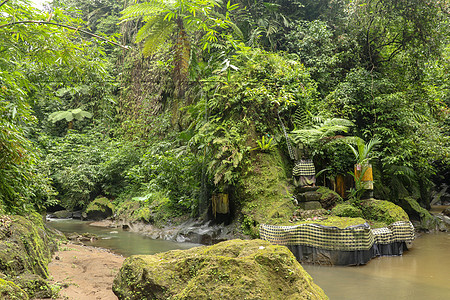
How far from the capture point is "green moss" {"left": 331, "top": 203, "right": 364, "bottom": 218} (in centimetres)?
727

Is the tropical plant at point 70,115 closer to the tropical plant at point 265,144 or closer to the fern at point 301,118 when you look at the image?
the tropical plant at point 265,144

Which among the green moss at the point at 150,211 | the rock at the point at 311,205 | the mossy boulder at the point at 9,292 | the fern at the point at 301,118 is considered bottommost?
the green moss at the point at 150,211

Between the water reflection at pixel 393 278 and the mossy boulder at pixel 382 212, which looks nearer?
the water reflection at pixel 393 278

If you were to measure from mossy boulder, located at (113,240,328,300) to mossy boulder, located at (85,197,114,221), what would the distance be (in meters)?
10.9

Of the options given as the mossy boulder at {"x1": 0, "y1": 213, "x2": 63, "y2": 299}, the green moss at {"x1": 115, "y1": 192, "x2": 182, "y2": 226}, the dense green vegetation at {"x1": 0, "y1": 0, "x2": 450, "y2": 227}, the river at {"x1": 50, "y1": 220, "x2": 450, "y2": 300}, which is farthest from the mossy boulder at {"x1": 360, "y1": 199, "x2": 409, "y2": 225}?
the mossy boulder at {"x1": 0, "y1": 213, "x2": 63, "y2": 299}

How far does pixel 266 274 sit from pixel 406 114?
897cm

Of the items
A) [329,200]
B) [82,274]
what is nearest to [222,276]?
[82,274]

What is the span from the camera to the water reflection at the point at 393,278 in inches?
172

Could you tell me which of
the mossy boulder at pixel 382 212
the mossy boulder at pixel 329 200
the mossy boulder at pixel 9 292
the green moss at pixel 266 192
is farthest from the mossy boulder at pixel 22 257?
the mossy boulder at pixel 382 212

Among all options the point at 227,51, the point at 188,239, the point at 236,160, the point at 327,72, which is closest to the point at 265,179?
the point at 236,160

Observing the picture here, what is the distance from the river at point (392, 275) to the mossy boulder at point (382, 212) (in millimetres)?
719

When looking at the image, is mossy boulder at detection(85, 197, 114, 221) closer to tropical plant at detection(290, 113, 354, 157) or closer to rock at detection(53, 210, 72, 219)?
rock at detection(53, 210, 72, 219)

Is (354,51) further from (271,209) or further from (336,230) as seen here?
(336,230)

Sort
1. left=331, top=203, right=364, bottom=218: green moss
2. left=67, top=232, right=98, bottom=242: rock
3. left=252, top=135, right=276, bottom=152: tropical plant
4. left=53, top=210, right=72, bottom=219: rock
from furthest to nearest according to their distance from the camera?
left=53, top=210, right=72, bottom=219: rock < left=252, top=135, right=276, bottom=152: tropical plant < left=67, top=232, right=98, bottom=242: rock < left=331, top=203, right=364, bottom=218: green moss
